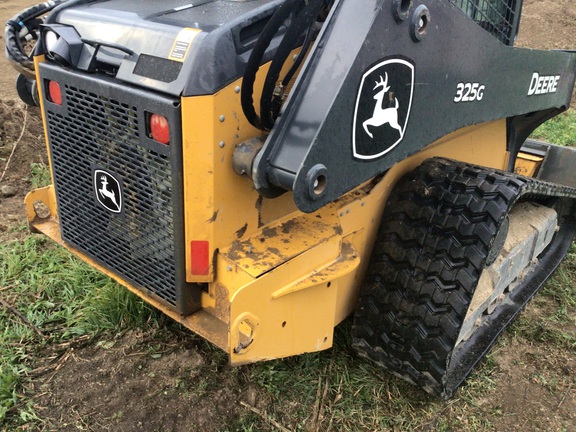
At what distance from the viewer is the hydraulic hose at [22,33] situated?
7.73ft

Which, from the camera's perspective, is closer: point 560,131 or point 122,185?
point 122,185

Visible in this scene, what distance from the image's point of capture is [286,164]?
1664 millimetres

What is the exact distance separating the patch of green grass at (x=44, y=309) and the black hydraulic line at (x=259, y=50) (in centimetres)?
139

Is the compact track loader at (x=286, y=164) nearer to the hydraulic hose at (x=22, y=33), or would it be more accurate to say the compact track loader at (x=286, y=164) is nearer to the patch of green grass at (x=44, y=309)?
the hydraulic hose at (x=22, y=33)

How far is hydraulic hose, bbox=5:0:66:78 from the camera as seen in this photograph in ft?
7.73

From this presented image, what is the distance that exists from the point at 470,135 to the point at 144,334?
1.83 m

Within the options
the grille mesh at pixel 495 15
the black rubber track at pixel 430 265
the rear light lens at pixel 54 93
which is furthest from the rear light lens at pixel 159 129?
the grille mesh at pixel 495 15

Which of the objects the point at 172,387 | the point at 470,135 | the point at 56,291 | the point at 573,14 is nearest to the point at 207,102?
the point at 172,387

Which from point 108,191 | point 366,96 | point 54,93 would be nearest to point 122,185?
point 108,191

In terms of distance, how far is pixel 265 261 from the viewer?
1925 millimetres

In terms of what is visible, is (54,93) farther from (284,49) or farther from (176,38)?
(284,49)

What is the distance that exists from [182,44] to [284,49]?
0.31 m

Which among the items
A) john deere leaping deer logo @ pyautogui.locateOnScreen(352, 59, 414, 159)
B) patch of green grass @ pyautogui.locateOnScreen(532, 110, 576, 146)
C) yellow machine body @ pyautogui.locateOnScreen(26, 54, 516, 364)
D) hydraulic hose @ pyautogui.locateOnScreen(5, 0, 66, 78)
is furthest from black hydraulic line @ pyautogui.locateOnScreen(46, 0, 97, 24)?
patch of green grass @ pyautogui.locateOnScreen(532, 110, 576, 146)

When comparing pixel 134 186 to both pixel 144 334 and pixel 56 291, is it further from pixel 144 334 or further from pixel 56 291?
pixel 56 291
